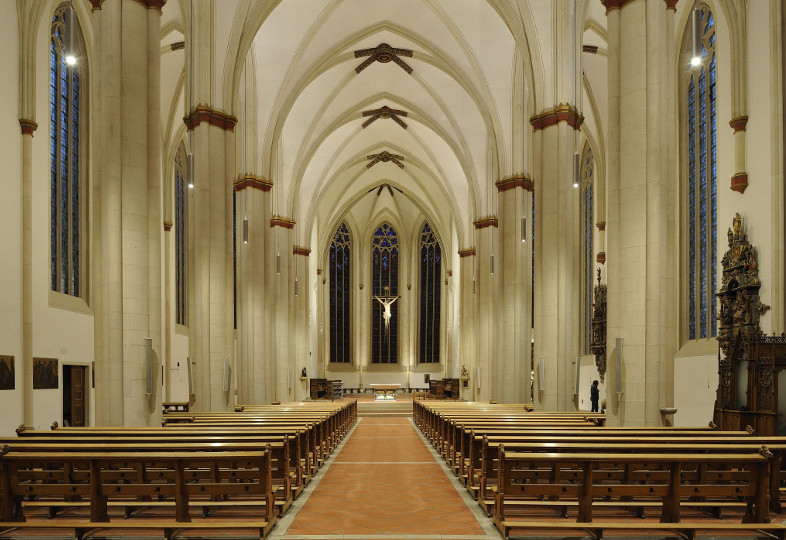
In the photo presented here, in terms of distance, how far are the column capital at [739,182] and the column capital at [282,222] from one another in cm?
1789

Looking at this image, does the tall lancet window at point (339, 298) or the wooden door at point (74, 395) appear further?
the tall lancet window at point (339, 298)

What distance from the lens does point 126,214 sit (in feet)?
36.6

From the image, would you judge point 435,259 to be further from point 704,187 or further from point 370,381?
point 704,187

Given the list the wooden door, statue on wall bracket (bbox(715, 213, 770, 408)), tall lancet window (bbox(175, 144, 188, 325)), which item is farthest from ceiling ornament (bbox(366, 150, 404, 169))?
statue on wall bracket (bbox(715, 213, 770, 408))

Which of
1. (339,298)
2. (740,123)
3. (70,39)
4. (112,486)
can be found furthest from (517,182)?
(339,298)

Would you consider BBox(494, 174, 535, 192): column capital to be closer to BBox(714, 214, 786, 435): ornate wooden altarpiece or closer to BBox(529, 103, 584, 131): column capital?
BBox(529, 103, 584, 131): column capital

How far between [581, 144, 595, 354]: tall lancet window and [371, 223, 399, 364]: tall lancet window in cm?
2024

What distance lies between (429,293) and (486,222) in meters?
18.6

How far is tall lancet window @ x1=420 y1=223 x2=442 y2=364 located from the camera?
4653 centimetres

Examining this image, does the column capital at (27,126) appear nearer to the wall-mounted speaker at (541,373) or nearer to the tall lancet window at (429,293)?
A: the wall-mounted speaker at (541,373)

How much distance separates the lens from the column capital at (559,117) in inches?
654

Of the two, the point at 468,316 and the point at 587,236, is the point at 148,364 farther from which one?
the point at 468,316

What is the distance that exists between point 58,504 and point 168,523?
137 cm

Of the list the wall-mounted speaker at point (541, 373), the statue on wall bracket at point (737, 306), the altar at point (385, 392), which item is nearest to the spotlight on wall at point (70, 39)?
the wall-mounted speaker at point (541, 373)
